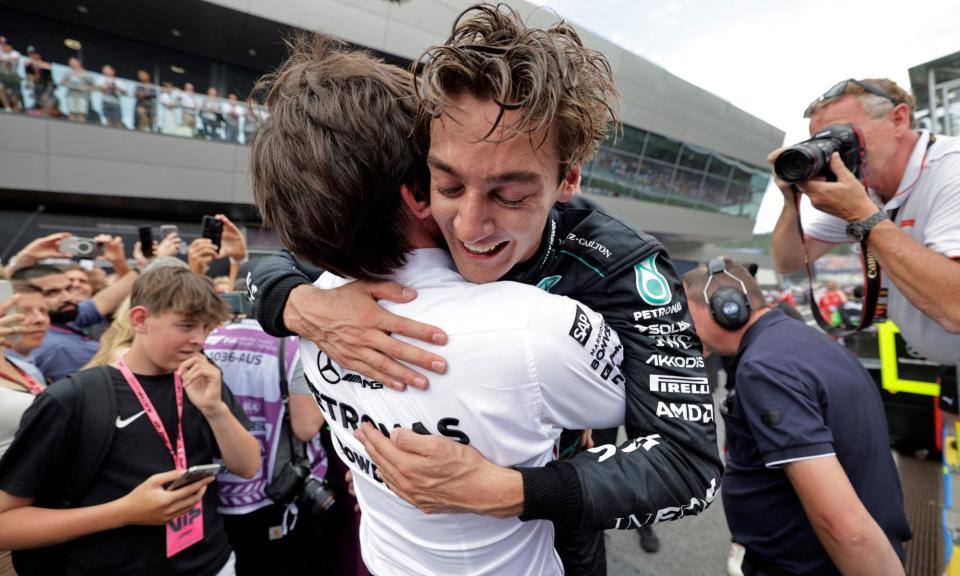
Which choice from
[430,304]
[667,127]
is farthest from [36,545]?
[667,127]

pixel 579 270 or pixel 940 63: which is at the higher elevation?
pixel 940 63

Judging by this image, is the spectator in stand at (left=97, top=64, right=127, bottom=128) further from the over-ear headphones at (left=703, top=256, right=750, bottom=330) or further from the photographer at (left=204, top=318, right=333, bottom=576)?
the over-ear headphones at (left=703, top=256, right=750, bottom=330)

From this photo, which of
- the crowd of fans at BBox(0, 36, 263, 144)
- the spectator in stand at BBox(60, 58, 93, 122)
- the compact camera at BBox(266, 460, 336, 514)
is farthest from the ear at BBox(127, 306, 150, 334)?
the spectator in stand at BBox(60, 58, 93, 122)

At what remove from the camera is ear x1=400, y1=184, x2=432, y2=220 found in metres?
1.03

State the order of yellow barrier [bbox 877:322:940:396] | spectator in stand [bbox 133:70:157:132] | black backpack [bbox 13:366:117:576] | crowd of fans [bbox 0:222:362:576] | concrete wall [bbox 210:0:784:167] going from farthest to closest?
concrete wall [bbox 210:0:784:167] → spectator in stand [bbox 133:70:157:132] → yellow barrier [bbox 877:322:940:396] → crowd of fans [bbox 0:222:362:576] → black backpack [bbox 13:366:117:576]

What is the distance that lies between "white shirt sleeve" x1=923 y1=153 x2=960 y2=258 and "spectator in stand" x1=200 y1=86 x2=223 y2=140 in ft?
44.6

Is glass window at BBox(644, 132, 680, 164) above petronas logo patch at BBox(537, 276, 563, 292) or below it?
above

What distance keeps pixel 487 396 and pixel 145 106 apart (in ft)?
44.3

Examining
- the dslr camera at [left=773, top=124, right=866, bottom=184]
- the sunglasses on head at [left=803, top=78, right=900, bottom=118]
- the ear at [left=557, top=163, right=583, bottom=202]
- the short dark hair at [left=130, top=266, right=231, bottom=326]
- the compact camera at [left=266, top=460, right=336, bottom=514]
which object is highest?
the sunglasses on head at [left=803, top=78, right=900, bottom=118]

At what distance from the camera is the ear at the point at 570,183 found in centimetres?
104

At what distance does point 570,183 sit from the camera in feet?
3.58

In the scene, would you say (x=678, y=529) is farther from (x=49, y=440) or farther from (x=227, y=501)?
(x=49, y=440)

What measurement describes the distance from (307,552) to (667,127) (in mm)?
22023

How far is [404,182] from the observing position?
1.02 meters
